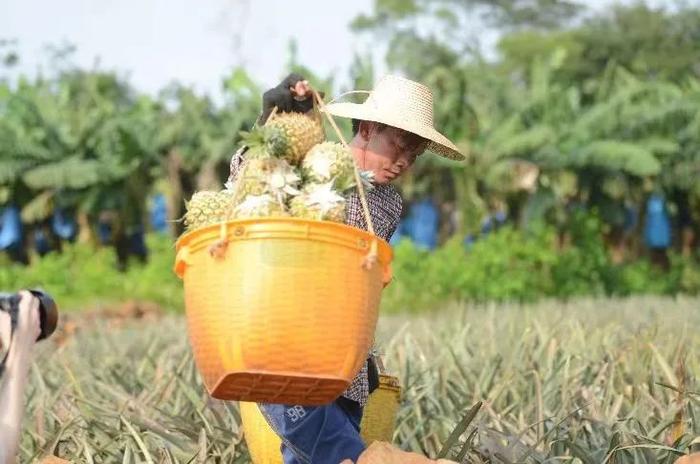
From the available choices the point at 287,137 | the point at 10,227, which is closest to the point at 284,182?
the point at 287,137

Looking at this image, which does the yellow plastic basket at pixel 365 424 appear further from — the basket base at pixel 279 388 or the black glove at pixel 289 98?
the black glove at pixel 289 98

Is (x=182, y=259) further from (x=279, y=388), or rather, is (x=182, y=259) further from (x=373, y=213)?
(x=373, y=213)

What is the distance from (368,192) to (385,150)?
0.12 metres

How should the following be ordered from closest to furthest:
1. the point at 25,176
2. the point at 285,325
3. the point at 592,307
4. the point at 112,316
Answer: the point at 285,325 → the point at 592,307 → the point at 112,316 → the point at 25,176

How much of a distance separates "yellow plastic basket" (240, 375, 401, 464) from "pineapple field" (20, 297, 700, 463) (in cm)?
18

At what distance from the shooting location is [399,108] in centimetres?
327

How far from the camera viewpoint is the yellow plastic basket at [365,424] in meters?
3.43

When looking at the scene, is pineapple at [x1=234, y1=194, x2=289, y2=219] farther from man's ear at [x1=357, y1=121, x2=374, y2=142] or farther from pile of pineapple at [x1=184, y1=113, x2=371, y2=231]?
man's ear at [x1=357, y1=121, x2=374, y2=142]

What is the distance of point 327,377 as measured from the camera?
104 inches

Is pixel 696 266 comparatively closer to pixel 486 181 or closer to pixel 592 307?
pixel 486 181

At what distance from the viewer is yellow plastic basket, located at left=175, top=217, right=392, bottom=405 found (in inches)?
102

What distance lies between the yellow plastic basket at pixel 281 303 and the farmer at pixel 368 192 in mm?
484

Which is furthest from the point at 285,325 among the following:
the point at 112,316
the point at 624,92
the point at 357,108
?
the point at 624,92

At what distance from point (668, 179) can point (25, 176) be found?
9.48 meters
